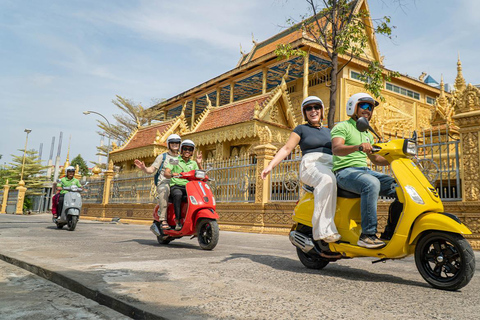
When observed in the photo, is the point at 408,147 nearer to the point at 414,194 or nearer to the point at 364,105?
the point at 414,194

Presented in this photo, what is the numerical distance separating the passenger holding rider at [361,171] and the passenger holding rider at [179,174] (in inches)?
116

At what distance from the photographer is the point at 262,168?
10102mm

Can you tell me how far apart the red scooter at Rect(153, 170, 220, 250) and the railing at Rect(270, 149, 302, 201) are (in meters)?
3.93

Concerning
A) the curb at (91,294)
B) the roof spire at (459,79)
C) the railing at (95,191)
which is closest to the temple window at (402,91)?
the roof spire at (459,79)

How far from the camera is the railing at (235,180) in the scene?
10641mm

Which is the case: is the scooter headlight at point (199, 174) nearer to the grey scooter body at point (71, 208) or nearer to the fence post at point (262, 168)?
the fence post at point (262, 168)

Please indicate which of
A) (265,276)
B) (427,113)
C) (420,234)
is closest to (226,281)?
(265,276)

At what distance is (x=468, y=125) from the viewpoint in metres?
6.65

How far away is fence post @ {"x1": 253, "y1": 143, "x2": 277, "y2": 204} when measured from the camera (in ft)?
32.9

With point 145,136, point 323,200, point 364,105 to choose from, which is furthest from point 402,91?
point 323,200

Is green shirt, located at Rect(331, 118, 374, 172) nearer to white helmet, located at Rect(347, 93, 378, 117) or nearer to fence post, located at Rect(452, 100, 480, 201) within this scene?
white helmet, located at Rect(347, 93, 378, 117)

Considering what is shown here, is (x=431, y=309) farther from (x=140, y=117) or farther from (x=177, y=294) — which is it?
(x=140, y=117)

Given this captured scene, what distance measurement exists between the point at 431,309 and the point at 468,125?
18.8 ft

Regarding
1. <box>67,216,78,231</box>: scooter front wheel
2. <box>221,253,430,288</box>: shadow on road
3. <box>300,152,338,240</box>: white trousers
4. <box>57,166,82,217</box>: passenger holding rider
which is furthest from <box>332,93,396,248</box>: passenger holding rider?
<box>57,166,82,217</box>: passenger holding rider
